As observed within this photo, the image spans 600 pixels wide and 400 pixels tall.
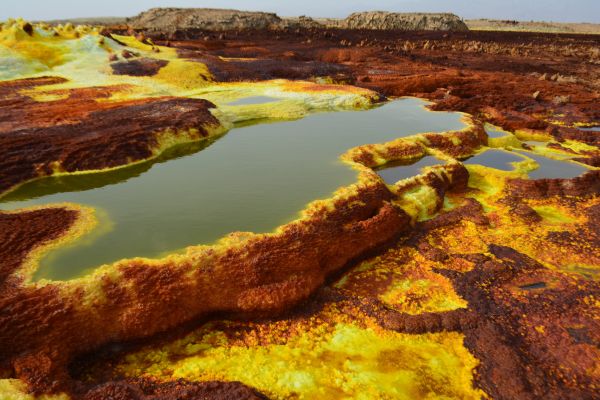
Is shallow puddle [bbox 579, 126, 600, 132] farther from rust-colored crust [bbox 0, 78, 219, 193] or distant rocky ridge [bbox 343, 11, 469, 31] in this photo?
distant rocky ridge [bbox 343, 11, 469, 31]

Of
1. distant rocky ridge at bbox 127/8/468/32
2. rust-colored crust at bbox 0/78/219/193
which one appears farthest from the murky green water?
distant rocky ridge at bbox 127/8/468/32

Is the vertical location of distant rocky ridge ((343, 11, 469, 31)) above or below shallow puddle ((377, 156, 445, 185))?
above

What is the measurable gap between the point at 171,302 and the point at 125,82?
1288 cm

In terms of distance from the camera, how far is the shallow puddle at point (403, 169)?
853 cm

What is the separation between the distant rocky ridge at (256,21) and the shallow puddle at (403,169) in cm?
4769

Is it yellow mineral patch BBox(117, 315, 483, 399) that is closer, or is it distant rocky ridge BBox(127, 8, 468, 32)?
yellow mineral patch BBox(117, 315, 483, 399)

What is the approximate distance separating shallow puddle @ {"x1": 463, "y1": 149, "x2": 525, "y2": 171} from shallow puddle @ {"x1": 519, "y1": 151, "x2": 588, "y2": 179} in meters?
0.50

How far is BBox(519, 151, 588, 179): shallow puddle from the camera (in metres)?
9.31

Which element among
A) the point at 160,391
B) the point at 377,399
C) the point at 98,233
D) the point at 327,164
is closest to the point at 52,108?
the point at 98,233

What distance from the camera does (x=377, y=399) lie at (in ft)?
12.8

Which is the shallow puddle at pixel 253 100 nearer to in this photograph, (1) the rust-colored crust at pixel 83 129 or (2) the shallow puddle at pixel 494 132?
(1) the rust-colored crust at pixel 83 129

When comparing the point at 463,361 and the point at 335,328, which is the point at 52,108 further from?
the point at 463,361

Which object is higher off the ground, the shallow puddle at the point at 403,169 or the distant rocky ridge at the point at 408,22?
the distant rocky ridge at the point at 408,22

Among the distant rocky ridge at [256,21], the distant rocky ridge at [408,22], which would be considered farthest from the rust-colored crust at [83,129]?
the distant rocky ridge at [408,22]
